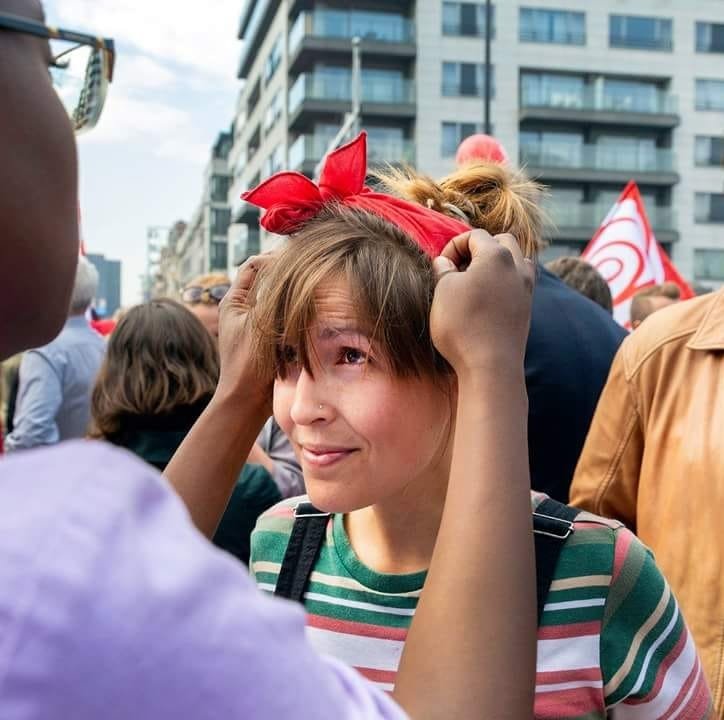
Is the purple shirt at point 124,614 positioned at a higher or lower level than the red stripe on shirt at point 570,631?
higher

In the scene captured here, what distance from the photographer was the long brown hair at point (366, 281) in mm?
1383

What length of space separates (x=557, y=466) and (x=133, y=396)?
139 cm

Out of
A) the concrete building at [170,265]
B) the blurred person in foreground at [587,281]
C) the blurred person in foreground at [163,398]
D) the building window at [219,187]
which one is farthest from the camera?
the concrete building at [170,265]

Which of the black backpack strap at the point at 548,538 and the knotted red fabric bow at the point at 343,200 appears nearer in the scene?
the black backpack strap at the point at 548,538

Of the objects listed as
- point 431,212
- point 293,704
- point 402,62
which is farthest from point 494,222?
point 402,62

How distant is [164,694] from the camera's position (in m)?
0.55

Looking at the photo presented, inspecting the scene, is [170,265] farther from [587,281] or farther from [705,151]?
[587,281]

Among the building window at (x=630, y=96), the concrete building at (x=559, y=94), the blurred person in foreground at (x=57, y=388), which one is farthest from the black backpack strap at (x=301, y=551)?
the building window at (x=630, y=96)

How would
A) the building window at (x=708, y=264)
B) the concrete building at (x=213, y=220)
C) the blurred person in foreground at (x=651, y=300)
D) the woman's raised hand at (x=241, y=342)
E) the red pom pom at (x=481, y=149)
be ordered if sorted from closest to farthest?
the woman's raised hand at (x=241, y=342), the red pom pom at (x=481, y=149), the blurred person in foreground at (x=651, y=300), the building window at (x=708, y=264), the concrete building at (x=213, y=220)

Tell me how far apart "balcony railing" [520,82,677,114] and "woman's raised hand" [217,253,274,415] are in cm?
3855

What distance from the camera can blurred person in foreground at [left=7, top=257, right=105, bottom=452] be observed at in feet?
13.8

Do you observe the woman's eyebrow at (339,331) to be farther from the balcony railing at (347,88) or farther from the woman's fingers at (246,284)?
the balcony railing at (347,88)

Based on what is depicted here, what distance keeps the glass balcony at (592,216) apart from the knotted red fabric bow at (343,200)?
3679 centimetres

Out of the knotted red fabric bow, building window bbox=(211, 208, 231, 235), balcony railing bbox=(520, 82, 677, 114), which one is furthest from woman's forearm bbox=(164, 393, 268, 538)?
building window bbox=(211, 208, 231, 235)
